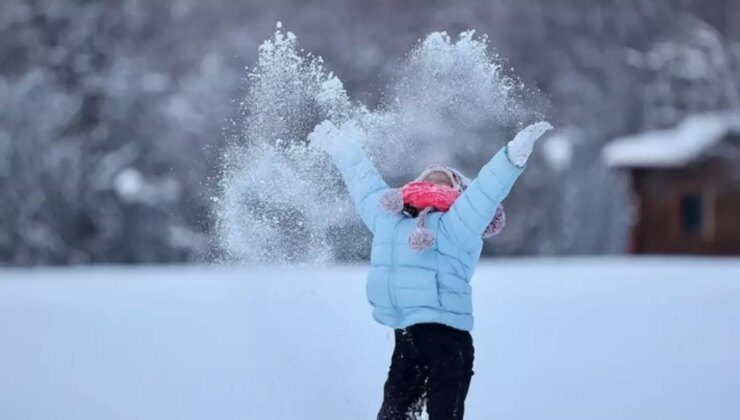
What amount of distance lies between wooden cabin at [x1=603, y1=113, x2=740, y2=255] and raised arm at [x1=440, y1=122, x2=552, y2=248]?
2662 centimetres

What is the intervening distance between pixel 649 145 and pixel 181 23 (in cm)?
1237

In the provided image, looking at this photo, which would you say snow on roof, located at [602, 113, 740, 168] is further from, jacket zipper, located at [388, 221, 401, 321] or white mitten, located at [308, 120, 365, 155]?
jacket zipper, located at [388, 221, 401, 321]

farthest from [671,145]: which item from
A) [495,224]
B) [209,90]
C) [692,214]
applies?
[495,224]

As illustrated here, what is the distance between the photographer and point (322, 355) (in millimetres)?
5969

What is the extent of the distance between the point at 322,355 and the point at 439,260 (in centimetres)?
163

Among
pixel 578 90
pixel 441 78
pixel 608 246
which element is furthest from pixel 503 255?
pixel 441 78

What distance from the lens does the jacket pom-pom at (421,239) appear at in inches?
171

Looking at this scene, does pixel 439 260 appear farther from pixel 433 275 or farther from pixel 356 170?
pixel 356 170

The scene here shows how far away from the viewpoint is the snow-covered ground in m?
6.00

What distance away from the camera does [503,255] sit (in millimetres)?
31375

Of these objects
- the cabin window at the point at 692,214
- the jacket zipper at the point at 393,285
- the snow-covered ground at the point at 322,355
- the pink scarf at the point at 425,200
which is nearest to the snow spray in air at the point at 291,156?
the snow-covered ground at the point at 322,355

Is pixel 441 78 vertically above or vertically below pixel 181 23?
below

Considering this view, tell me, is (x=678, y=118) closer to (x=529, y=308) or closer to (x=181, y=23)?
(x=181, y=23)

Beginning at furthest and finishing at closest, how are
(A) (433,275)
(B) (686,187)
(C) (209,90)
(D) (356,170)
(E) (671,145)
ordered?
(C) (209,90) → (E) (671,145) → (B) (686,187) → (D) (356,170) → (A) (433,275)
